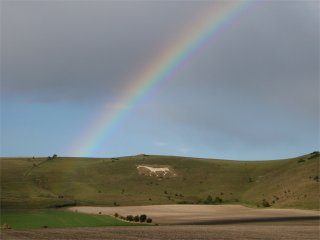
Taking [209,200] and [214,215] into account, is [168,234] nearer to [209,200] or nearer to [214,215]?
[214,215]

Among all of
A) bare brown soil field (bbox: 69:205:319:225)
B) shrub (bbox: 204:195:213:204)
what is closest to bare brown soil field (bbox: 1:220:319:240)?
bare brown soil field (bbox: 69:205:319:225)

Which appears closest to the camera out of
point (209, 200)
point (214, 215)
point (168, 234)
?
point (168, 234)

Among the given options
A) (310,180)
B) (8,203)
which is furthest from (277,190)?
(8,203)

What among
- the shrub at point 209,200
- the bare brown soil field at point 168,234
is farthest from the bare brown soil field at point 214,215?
the shrub at point 209,200

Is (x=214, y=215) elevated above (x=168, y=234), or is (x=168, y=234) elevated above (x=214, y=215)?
(x=214, y=215)

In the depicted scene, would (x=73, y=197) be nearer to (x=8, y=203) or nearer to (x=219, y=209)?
(x=8, y=203)

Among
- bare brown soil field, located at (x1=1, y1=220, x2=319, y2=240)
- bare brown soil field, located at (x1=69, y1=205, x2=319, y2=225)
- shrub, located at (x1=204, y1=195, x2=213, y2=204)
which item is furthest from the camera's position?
shrub, located at (x1=204, y1=195, x2=213, y2=204)

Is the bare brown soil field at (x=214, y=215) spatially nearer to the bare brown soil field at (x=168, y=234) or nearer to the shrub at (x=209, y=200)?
the bare brown soil field at (x=168, y=234)

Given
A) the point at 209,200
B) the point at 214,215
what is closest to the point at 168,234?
the point at 214,215

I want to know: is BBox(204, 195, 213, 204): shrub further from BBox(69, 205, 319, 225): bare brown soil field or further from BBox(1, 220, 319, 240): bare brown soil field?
BBox(1, 220, 319, 240): bare brown soil field

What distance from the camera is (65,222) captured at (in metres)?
86.9

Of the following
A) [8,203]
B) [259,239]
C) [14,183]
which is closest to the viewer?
[259,239]

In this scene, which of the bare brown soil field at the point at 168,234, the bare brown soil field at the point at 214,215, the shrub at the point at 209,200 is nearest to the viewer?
the bare brown soil field at the point at 168,234

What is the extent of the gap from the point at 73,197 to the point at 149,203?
28690mm
